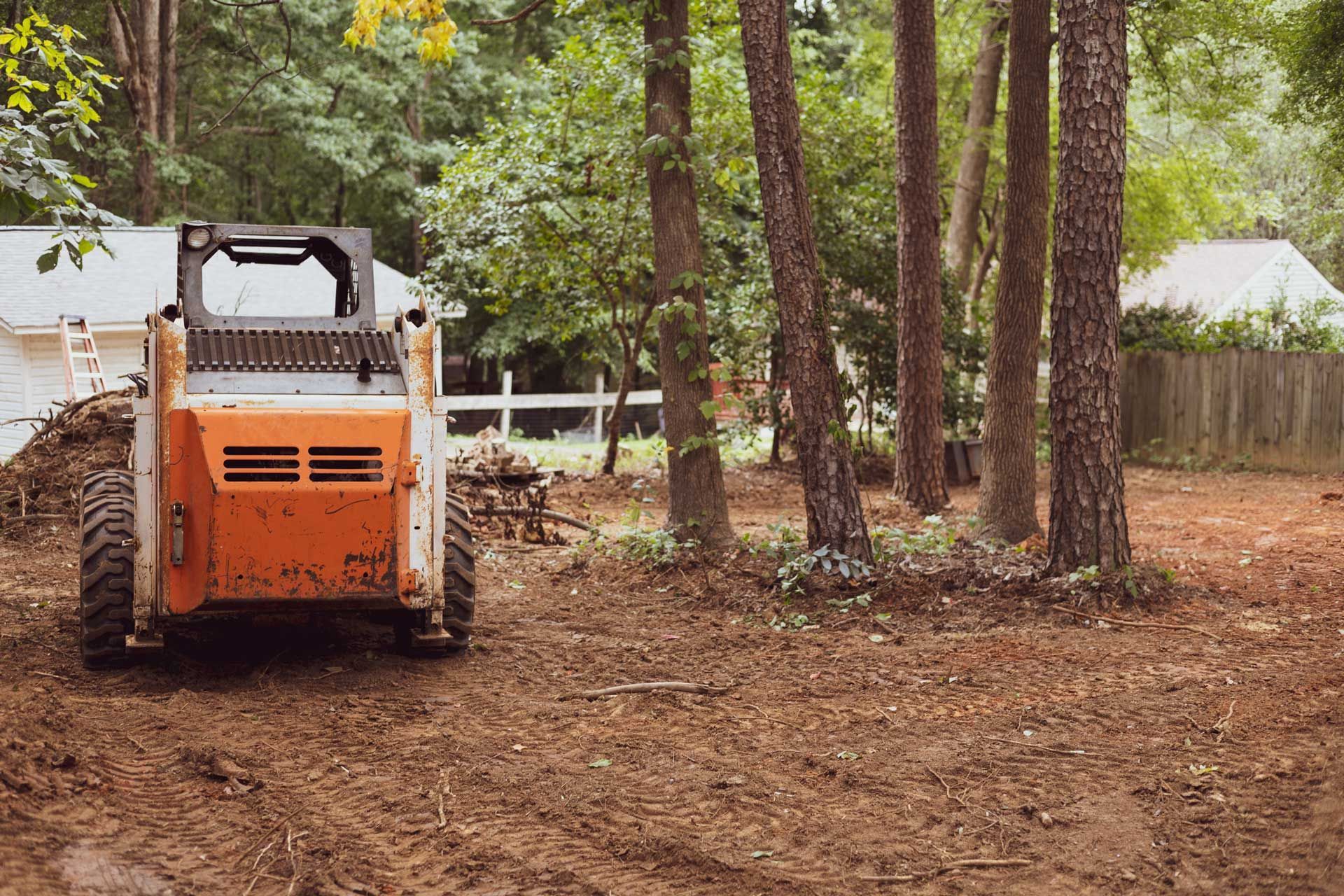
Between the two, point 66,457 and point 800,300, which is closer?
point 800,300

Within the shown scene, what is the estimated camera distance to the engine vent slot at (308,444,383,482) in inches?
252

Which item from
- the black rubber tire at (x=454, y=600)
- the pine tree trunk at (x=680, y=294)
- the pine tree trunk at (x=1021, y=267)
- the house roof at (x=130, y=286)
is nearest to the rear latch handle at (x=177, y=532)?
the black rubber tire at (x=454, y=600)

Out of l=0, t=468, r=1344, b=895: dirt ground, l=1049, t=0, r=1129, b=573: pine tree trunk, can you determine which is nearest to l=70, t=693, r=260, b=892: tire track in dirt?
l=0, t=468, r=1344, b=895: dirt ground

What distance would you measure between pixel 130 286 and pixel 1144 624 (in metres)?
17.2

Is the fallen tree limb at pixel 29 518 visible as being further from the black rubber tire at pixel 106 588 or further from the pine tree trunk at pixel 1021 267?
the pine tree trunk at pixel 1021 267

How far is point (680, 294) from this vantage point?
34.9 feet

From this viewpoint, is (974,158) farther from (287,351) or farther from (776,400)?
(287,351)

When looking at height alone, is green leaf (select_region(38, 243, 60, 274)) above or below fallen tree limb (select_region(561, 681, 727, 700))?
above

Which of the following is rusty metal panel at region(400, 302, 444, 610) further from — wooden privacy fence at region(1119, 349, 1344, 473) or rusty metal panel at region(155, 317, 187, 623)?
wooden privacy fence at region(1119, 349, 1344, 473)

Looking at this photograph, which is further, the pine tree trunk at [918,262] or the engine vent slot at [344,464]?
the pine tree trunk at [918,262]

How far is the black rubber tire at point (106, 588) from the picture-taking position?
679 centimetres

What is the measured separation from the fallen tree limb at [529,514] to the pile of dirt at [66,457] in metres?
3.41

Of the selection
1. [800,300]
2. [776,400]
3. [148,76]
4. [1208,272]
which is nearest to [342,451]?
[800,300]

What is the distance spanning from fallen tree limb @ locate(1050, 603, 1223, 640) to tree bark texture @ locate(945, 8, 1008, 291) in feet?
42.5
